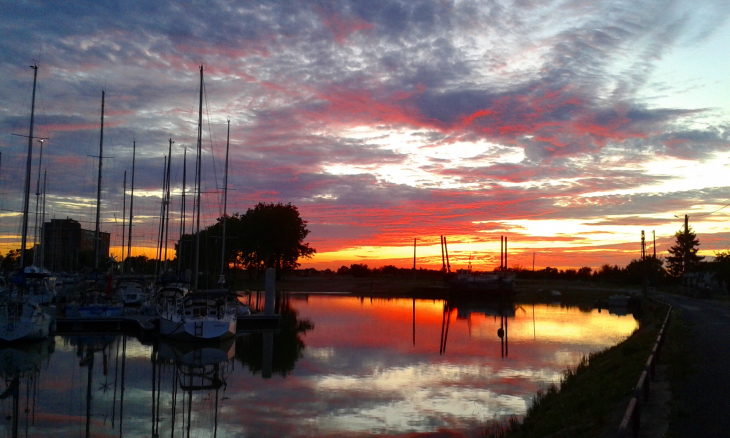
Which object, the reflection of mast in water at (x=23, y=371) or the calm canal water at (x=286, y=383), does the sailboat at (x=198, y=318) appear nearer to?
the calm canal water at (x=286, y=383)

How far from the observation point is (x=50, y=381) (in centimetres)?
2206

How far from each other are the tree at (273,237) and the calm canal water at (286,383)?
61.9 meters

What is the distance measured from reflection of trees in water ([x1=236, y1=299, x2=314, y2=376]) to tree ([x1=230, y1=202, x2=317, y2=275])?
56.7 meters

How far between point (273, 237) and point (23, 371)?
7763 centimetres

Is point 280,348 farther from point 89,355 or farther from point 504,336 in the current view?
point 504,336

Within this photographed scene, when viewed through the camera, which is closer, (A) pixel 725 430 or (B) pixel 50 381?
(A) pixel 725 430

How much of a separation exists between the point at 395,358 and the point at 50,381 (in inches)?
591

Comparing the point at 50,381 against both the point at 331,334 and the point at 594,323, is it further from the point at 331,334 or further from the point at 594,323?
the point at 594,323

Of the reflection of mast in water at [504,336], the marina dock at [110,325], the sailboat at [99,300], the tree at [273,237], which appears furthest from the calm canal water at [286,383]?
the tree at [273,237]

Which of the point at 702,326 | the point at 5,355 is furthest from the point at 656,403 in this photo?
the point at 5,355

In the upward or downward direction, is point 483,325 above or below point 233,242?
below

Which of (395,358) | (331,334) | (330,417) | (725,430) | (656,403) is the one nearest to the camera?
(725,430)

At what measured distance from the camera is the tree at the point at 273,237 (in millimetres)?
101500

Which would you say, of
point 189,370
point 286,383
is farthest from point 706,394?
point 189,370
